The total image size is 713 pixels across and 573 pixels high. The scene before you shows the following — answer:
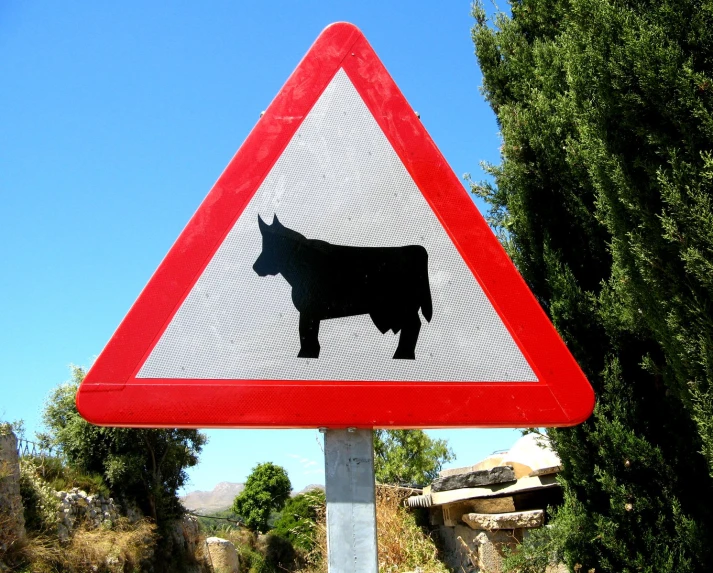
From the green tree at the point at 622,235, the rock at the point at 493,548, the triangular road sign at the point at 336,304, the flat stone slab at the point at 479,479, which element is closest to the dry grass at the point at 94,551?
the flat stone slab at the point at 479,479

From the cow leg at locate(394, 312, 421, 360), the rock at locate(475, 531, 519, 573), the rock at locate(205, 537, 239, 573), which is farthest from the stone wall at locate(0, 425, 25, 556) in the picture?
the rock at locate(205, 537, 239, 573)

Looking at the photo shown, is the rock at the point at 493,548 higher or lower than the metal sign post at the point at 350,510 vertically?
lower

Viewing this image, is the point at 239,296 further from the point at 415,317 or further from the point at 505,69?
the point at 505,69

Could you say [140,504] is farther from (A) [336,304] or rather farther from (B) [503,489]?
(A) [336,304]

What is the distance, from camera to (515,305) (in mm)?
1692

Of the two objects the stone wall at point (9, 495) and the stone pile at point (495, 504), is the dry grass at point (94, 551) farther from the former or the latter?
the stone pile at point (495, 504)

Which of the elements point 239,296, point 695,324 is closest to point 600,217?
point 695,324

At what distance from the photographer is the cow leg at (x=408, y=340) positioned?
158 centimetres

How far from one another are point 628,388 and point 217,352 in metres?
2.92

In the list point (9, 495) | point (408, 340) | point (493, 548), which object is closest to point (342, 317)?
point (408, 340)

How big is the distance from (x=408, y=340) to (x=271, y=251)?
41 centimetres

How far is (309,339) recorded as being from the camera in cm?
156

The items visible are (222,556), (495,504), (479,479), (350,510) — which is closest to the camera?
(350,510)

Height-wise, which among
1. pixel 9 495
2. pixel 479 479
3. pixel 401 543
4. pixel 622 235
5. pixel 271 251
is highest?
pixel 622 235
